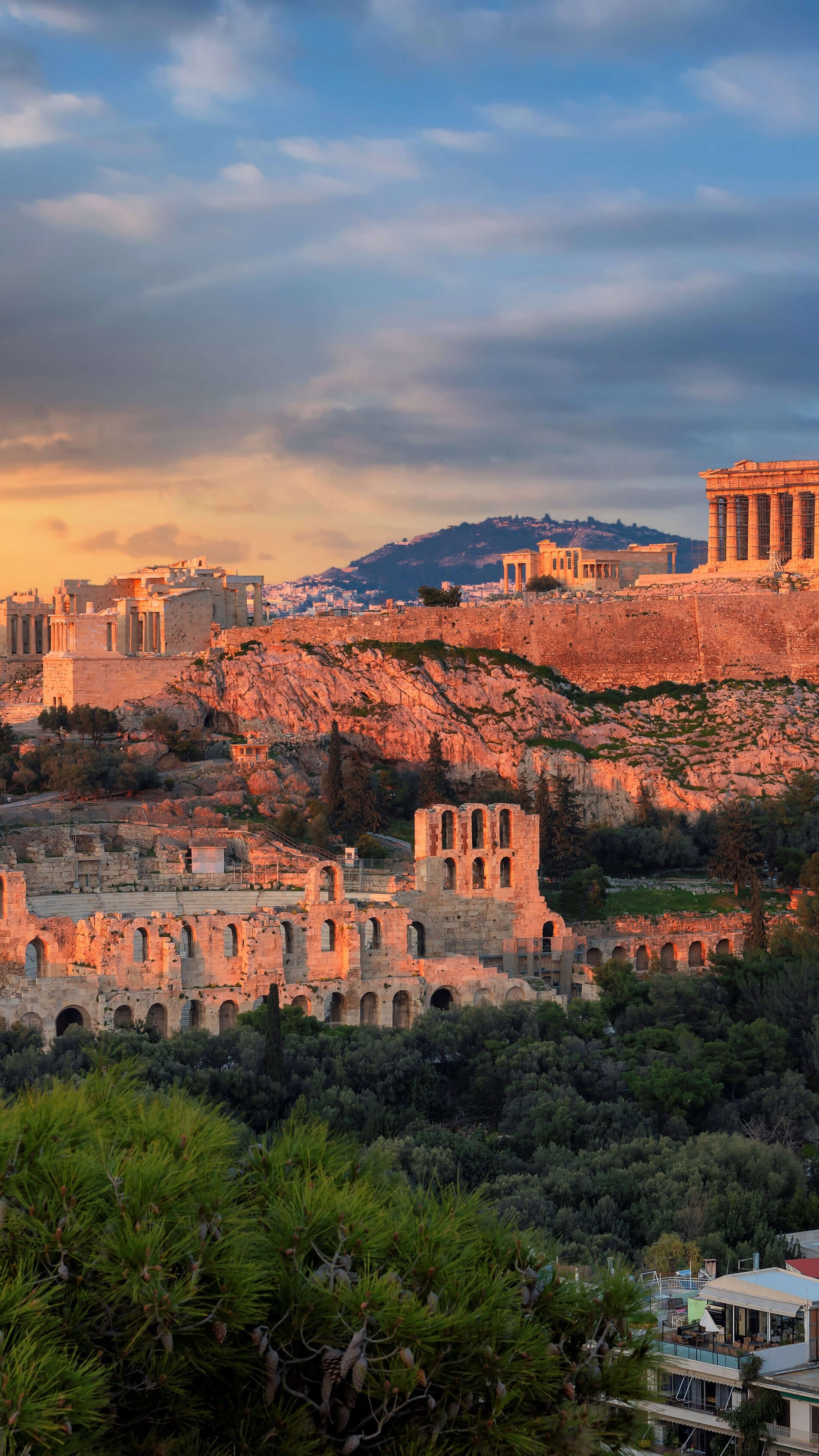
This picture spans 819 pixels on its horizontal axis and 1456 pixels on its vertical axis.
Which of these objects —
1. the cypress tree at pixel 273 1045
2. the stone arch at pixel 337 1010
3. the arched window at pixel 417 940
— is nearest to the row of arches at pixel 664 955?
the arched window at pixel 417 940

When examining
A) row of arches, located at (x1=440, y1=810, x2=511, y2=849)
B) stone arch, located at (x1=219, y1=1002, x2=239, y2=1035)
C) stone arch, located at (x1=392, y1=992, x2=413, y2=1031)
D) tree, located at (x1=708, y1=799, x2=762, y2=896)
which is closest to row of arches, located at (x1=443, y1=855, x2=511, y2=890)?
row of arches, located at (x1=440, y1=810, x2=511, y2=849)

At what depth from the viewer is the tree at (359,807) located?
60250 millimetres

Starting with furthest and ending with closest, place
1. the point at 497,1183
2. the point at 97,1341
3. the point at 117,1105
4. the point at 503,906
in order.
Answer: the point at 503,906 → the point at 497,1183 → the point at 117,1105 → the point at 97,1341

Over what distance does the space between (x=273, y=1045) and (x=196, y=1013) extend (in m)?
5.16

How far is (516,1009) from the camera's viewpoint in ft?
146

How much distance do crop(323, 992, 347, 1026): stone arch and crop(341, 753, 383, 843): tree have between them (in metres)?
13.7

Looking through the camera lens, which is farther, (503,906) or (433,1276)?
(503,906)

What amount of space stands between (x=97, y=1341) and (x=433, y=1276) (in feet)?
8.68

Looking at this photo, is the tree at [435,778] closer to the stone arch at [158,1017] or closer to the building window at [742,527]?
the stone arch at [158,1017]

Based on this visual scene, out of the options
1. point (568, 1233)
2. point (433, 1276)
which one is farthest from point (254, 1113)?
point (433, 1276)

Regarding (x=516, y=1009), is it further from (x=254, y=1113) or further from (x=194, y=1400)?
(x=194, y=1400)

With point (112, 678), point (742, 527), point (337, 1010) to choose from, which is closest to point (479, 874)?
point (337, 1010)

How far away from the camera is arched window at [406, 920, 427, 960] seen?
47406 millimetres

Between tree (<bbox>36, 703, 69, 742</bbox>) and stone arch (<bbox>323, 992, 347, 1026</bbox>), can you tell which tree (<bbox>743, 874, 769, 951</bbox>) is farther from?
tree (<bbox>36, 703, 69, 742</bbox>)
